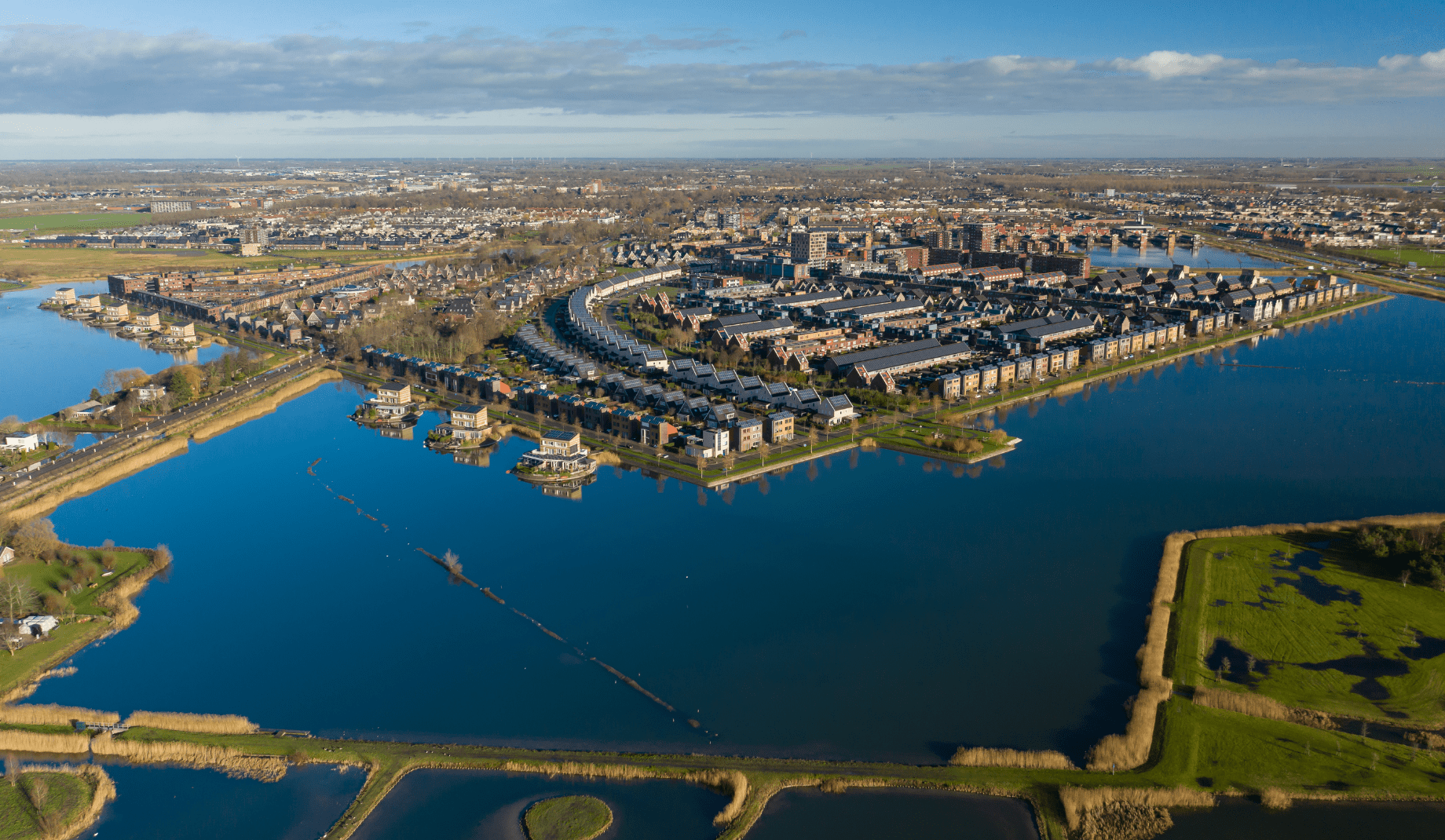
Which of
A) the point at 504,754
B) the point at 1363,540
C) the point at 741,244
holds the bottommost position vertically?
Result: the point at 504,754

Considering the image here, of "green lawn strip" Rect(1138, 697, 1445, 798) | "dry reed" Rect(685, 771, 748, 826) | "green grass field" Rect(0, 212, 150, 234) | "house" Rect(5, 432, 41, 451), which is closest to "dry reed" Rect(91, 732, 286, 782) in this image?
"dry reed" Rect(685, 771, 748, 826)

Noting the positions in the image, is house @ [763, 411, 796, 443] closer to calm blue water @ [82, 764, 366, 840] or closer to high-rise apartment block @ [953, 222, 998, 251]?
calm blue water @ [82, 764, 366, 840]

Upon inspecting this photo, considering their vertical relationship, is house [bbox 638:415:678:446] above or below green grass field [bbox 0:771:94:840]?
above

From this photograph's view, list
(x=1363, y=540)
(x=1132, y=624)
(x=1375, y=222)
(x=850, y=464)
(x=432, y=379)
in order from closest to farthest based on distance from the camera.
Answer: (x=1132, y=624) < (x=1363, y=540) < (x=850, y=464) < (x=432, y=379) < (x=1375, y=222)

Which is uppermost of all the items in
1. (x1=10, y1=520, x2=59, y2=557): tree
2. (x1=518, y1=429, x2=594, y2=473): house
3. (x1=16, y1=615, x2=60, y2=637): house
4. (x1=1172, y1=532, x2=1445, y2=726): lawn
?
(x1=518, y1=429, x2=594, y2=473): house

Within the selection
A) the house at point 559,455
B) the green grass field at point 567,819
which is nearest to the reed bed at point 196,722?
the green grass field at point 567,819

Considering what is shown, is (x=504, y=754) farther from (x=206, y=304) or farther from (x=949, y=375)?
(x=206, y=304)

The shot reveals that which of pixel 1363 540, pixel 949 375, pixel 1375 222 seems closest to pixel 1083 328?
pixel 949 375
